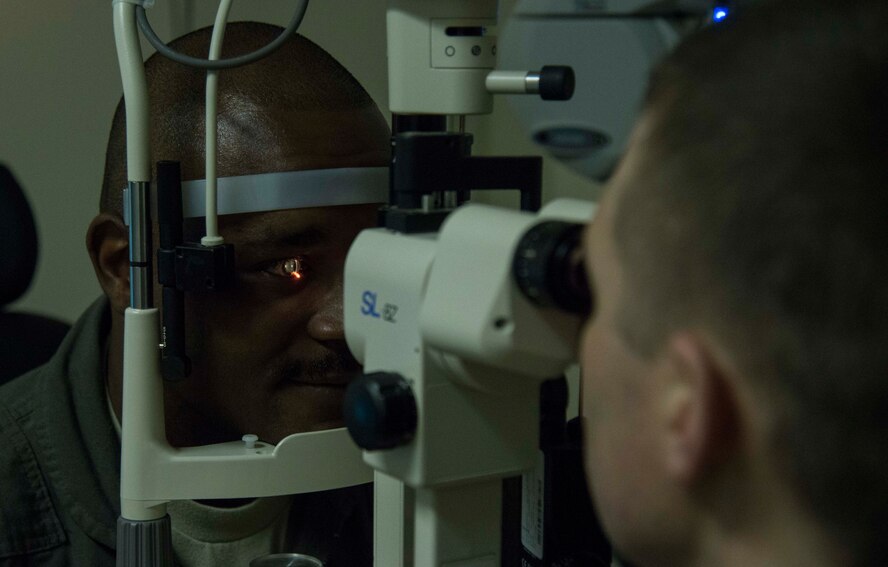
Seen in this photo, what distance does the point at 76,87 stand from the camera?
2383 mm

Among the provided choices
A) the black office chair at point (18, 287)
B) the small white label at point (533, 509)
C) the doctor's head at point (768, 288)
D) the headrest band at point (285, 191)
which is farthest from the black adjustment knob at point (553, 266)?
the black office chair at point (18, 287)

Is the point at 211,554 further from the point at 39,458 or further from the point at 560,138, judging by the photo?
the point at 560,138

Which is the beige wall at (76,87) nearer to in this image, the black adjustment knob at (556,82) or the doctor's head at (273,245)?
the doctor's head at (273,245)

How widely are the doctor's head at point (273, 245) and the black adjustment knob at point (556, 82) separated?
1.47 feet

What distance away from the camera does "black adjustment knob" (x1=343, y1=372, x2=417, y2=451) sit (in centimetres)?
88

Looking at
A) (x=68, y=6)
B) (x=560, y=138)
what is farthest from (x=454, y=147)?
(x=68, y=6)

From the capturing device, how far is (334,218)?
1366 millimetres

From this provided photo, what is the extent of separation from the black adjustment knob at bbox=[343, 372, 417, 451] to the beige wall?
136cm

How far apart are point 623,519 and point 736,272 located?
0.19 metres

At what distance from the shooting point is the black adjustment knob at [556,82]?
0.96 metres

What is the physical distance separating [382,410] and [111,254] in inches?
29.8

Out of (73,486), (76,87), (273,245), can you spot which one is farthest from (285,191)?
(76,87)

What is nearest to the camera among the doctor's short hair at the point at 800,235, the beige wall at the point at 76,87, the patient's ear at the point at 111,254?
the doctor's short hair at the point at 800,235

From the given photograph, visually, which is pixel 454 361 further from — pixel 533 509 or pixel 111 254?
pixel 111 254
